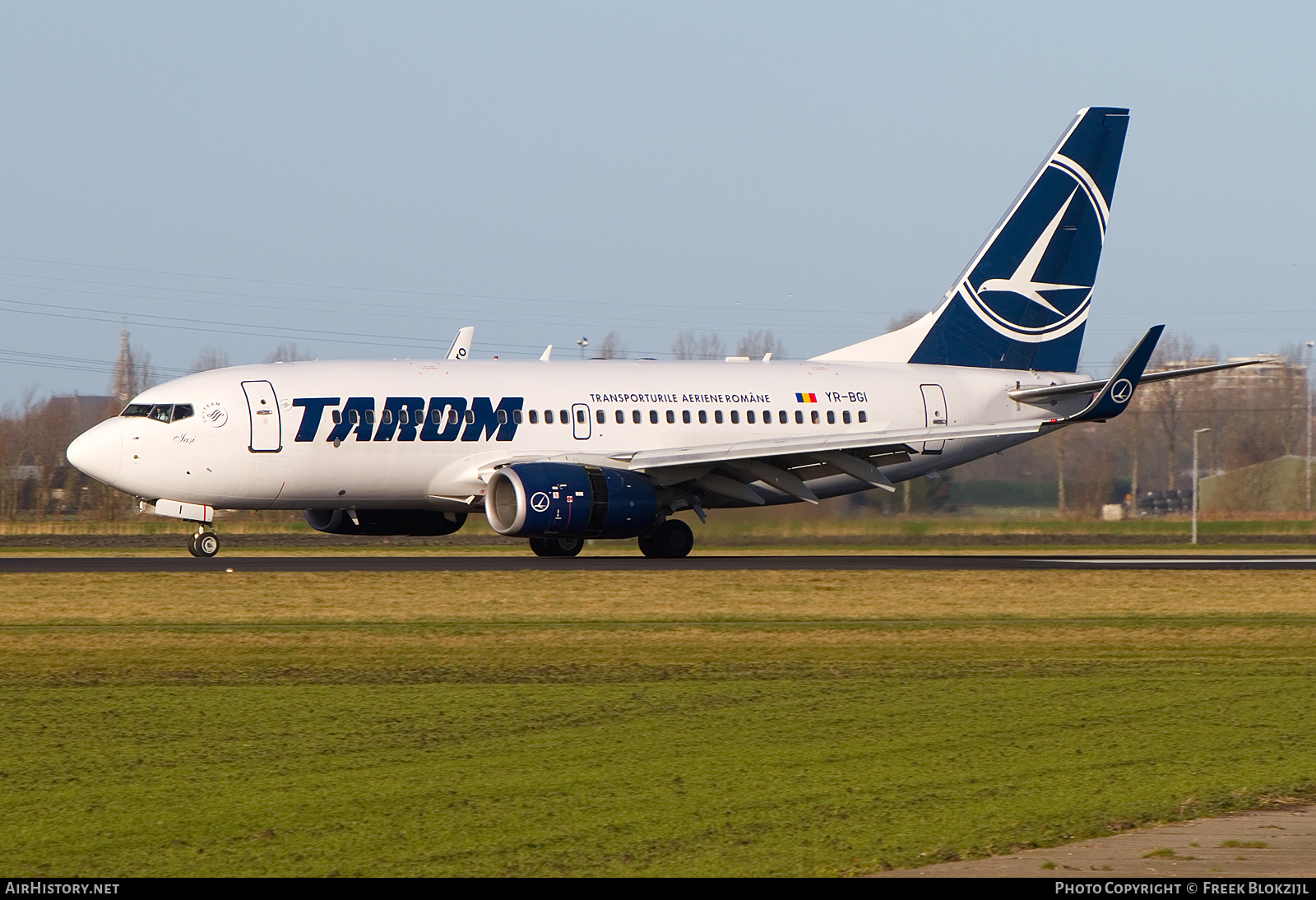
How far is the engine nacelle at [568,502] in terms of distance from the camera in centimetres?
2764

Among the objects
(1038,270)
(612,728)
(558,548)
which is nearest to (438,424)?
(558,548)

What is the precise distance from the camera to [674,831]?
8219 mm

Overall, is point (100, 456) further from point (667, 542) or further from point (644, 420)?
point (667, 542)

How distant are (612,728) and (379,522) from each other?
20.6 metres

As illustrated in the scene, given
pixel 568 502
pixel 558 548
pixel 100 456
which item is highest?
pixel 100 456

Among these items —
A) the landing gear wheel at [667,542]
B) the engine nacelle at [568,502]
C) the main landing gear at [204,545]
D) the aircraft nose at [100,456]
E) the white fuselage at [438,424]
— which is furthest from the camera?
the landing gear wheel at [667,542]

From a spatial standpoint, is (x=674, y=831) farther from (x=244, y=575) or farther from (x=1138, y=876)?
(x=244, y=575)

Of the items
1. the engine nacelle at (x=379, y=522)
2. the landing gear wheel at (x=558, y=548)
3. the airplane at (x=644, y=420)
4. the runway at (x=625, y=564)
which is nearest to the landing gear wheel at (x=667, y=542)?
the airplane at (x=644, y=420)

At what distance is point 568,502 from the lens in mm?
27859

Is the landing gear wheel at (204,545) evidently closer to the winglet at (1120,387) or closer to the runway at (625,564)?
the runway at (625,564)

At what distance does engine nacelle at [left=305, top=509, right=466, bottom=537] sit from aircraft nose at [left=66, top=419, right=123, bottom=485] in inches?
169

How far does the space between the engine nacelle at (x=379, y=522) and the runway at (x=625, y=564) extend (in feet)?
2.61

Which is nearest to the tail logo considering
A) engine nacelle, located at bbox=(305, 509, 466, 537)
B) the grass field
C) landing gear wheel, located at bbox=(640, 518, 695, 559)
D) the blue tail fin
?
the blue tail fin

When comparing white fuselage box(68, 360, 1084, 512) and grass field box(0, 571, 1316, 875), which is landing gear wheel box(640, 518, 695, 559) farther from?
grass field box(0, 571, 1316, 875)
